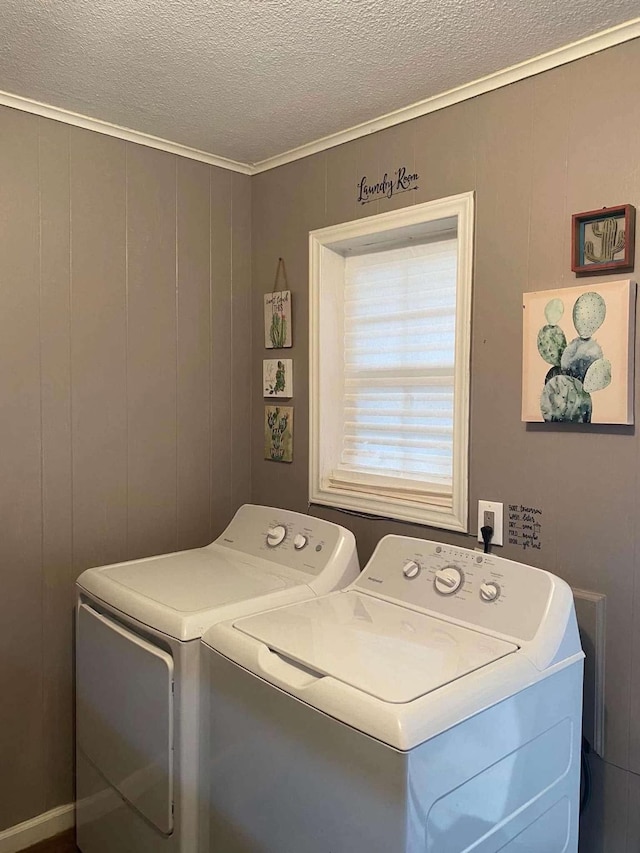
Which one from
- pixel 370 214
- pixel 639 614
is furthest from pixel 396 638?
pixel 370 214

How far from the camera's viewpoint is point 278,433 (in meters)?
2.59

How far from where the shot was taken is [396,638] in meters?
1.54

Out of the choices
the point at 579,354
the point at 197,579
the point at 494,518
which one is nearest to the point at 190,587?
the point at 197,579

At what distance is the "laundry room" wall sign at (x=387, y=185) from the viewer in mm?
2117

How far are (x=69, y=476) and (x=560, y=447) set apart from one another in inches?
59.7

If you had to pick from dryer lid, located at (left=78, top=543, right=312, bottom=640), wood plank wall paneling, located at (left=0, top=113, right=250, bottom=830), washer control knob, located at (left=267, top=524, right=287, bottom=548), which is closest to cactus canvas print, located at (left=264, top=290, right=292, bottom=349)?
wood plank wall paneling, located at (left=0, top=113, right=250, bottom=830)

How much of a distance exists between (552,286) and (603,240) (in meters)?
0.17

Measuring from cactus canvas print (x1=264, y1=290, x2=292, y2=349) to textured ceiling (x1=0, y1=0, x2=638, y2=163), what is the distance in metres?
0.60

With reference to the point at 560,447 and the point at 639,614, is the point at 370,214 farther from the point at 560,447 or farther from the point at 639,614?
the point at 639,614

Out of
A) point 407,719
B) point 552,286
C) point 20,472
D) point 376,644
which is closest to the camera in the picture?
point 407,719

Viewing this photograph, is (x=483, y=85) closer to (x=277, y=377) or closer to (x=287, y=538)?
(x=277, y=377)

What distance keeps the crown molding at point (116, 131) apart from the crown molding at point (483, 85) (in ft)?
0.60

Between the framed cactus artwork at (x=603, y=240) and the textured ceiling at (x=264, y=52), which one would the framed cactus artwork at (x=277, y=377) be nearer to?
the textured ceiling at (x=264, y=52)

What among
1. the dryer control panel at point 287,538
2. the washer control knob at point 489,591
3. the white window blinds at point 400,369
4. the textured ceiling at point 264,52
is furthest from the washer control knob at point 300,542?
the textured ceiling at point 264,52
